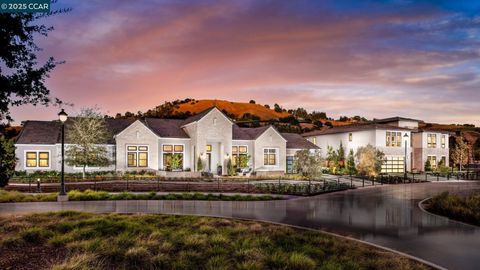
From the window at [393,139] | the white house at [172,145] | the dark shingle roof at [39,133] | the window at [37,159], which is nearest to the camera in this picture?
the window at [37,159]

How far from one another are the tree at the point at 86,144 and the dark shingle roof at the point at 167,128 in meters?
6.70

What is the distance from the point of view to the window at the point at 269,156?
44969 mm

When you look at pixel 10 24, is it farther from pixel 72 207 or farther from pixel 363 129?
pixel 363 129

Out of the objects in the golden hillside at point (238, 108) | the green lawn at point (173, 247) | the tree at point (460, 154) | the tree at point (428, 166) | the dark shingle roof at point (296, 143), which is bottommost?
the tree at point (428, 166)

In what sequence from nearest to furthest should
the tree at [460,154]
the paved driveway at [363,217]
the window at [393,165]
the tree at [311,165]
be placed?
the paved driveway at [363,217], the tree at [311,165], the window at [393,165], the tree at [460,154]

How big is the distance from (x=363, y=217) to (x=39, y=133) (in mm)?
35261

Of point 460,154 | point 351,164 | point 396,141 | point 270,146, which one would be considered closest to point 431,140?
point 460,154

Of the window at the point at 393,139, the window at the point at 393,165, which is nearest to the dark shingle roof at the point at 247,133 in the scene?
the window at the point at 393,139

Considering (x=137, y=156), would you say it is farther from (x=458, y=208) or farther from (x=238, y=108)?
(x=238, y=108)

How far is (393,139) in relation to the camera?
52.5 meters

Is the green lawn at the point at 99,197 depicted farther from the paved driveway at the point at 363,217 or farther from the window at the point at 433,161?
the window at the point at 433,161

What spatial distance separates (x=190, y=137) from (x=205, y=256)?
34.1m

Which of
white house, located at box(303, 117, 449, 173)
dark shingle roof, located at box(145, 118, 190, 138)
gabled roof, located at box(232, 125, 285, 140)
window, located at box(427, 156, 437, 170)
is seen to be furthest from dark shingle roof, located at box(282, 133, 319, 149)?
window, located at box(427, 156, 437, 170)

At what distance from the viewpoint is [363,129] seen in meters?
52.0
